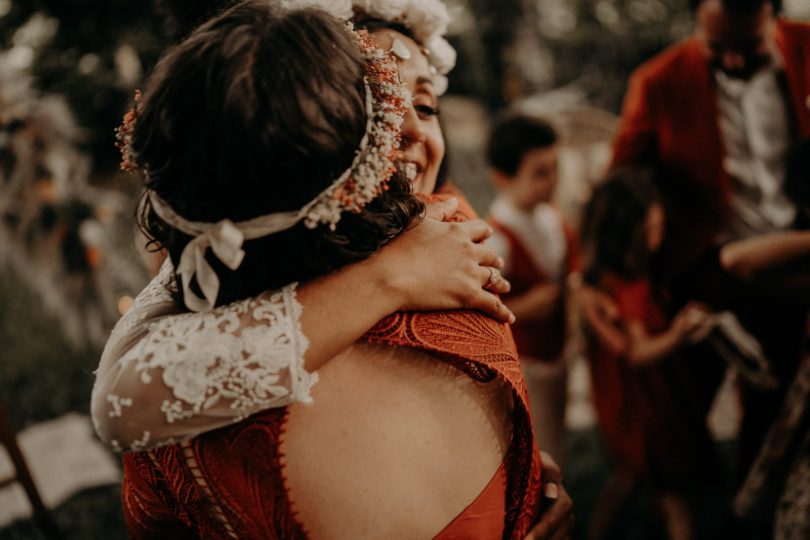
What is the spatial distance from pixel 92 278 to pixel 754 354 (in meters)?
4.58

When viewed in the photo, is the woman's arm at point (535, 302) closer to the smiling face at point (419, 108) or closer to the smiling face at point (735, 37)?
the smiling face at point (735, 37)

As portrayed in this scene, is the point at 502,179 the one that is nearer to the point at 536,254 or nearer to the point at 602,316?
the point at 536,254

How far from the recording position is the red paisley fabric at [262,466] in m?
1.15

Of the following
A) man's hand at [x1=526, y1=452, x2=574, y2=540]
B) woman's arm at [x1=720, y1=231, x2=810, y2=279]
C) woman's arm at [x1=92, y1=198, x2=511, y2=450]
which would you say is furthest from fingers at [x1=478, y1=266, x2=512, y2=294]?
woman's arm at [x1=720, y1=231, x2=810, y2=279]

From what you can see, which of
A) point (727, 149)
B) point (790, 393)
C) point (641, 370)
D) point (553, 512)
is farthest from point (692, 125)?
point (553, 512)

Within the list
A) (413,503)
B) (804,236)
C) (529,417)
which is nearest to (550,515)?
(529,417)

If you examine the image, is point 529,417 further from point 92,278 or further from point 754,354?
point 92,278

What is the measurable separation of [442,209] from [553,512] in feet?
2.70

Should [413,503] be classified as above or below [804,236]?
above

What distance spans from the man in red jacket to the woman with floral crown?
2.03 meters

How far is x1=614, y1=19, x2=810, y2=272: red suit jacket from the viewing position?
3.07 m

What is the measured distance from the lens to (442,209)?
57.7 inches

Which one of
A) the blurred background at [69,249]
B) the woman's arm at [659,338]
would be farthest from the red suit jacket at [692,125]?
the blurred background at [69,249]

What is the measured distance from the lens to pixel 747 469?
10.3 feet
